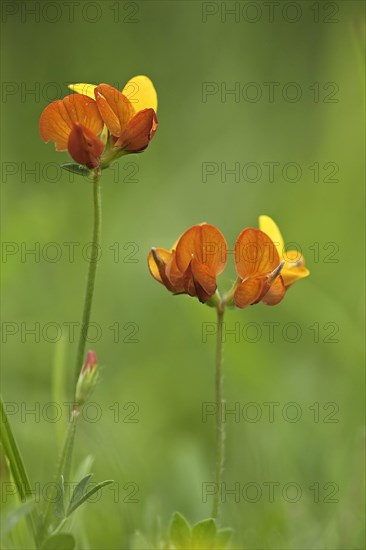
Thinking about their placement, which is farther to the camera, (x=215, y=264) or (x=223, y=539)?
(x=215, y=264)

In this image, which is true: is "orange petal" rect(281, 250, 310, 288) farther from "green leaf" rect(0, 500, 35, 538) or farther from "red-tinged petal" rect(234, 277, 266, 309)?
"green leaf" rect(0, 500, 35, 538)

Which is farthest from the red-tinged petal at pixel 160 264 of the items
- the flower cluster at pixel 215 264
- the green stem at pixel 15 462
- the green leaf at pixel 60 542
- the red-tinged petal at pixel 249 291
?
the green leaf at pixel 60 542

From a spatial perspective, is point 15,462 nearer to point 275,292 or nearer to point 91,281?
point 91,281

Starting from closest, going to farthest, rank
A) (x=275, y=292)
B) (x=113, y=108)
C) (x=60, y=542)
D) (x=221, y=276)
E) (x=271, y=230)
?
(x=60, y=542)
(x=113, y=108)
(x=275, y=292)
(x=271, y=230)
(x=221, y=276)

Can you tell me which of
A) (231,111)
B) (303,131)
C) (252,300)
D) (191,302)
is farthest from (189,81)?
(252,300)

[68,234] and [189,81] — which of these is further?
[189,81]

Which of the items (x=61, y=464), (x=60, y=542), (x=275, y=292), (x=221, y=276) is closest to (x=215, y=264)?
(x=275, y=292)

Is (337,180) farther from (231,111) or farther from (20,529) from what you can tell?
(20,529)
